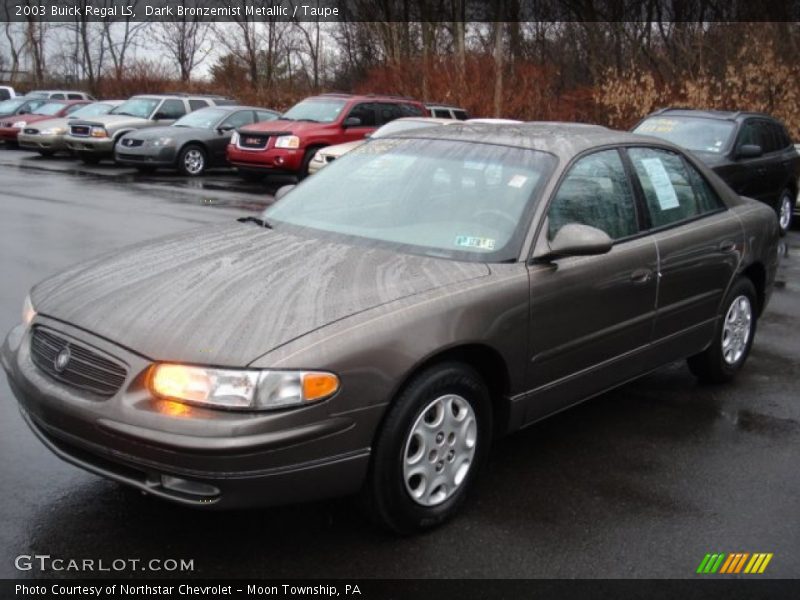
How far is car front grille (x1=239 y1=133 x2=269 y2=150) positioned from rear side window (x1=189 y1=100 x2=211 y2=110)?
498 cm

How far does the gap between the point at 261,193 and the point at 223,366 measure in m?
13.7

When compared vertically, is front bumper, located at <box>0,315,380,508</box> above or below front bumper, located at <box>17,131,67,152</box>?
below

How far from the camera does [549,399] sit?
404cm

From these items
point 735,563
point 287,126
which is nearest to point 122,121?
point 287,126

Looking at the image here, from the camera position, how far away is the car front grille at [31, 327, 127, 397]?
3.11 metres

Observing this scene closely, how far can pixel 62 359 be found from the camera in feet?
10.7

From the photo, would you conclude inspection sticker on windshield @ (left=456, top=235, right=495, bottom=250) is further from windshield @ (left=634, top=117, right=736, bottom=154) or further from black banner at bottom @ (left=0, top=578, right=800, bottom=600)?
windshield @ (left=634, top=117, right=736, bottom=154)

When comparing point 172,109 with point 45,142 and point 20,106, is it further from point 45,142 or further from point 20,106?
point 20,106

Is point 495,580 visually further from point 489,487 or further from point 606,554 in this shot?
point 489,487

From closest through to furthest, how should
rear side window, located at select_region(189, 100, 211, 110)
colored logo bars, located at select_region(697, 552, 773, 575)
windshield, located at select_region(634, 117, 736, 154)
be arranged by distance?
1. colored logo bars, located at select_region(697, 552, 773, 575)
2. windshield, located at select_region(634, 117, 736, 154)
3. rear side window, located at select_region(189, 100, 211, 110)

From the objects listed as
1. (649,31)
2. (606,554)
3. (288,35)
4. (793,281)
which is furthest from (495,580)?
(288,35)

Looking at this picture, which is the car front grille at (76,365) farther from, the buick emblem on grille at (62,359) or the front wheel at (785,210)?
the front wheel at (785,210)

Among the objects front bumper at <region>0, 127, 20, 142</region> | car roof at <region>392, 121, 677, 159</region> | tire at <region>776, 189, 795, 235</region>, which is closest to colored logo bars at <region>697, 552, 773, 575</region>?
car roof at <region>392, 121, 677, 159</region>

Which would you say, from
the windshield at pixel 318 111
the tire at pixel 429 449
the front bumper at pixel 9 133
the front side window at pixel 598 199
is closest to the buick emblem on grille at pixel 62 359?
the tire at pixel 429 449
